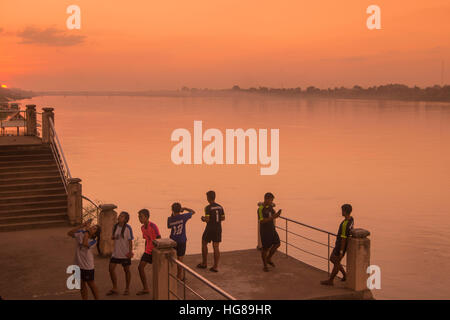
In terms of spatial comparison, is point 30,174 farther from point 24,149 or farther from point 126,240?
point 126,240

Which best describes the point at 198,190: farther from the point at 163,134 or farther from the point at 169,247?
the point at 163,134

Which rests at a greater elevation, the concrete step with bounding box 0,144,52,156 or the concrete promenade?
the concrete step with bounding box 0,144,52,156

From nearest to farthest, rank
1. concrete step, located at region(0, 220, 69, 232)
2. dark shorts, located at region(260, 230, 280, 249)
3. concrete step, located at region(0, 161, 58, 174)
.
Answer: dark shorts, located at region(260, 230, 280, 249)
concrete step, located at region(0, 220, 69, 232)
concrete step, located at region(0, 161, 58, 174)

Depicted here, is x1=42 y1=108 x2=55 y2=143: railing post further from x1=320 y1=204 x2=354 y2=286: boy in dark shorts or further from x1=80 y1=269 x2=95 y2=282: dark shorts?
x1=320 y1=204 x2=354 y2=286: boy in dark shorts

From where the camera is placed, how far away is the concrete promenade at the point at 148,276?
10.9 meters

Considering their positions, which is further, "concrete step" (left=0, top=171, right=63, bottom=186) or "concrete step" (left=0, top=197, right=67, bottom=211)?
"concrete step" (left=0, top=171, right=63, bottom=186)

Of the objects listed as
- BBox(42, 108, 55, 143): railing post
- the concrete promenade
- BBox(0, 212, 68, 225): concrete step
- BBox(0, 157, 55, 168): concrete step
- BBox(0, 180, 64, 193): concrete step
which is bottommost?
the concrete promenade

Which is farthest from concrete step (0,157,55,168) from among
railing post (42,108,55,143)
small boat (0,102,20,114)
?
small boat (0,102,20,114)

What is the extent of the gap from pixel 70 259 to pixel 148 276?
8.24ft

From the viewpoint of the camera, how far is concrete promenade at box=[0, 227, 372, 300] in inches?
430

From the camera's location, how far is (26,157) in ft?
61.0

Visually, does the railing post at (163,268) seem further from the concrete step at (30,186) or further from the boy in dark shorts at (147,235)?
the concrete step at (30,186)

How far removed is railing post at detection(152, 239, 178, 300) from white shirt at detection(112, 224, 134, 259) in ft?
3.11
